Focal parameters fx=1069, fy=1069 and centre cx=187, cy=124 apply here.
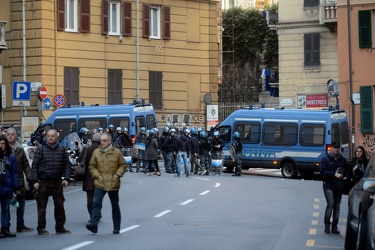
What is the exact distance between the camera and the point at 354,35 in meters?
45.3

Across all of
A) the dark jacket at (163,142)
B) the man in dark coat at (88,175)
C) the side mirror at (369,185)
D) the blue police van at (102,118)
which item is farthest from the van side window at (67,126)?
the side mirror at (369,185)

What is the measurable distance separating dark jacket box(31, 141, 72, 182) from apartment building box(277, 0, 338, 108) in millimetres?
36628

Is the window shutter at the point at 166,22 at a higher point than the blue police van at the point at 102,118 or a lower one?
higher

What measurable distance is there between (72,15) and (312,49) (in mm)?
12798

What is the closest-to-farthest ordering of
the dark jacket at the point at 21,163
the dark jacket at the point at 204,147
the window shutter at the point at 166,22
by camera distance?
the dark jacket at the point at 21,163 < the dark jacket at the point at 204,147 < the window shutter at the point at 166,22

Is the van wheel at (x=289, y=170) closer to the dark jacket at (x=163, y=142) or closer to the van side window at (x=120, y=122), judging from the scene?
the dark jacket at (x=163, y=142)

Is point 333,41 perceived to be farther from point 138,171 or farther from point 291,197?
point 291,197

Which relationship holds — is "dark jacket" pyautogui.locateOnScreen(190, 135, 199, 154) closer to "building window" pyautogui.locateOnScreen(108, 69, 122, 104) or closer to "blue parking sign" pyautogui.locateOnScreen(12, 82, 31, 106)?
"blue parking sign" pyautogui.locateOnScreen(12, 82, 31, 106)

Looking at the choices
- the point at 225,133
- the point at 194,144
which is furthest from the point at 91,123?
the point at 225,133

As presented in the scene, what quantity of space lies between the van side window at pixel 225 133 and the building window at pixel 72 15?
12211 mm

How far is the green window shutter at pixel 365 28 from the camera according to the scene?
145ft

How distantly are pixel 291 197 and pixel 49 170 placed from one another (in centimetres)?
1153

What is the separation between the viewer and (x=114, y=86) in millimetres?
54406

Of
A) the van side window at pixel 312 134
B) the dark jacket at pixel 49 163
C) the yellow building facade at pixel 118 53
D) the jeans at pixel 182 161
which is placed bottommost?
the jeans at pixel 182 161
